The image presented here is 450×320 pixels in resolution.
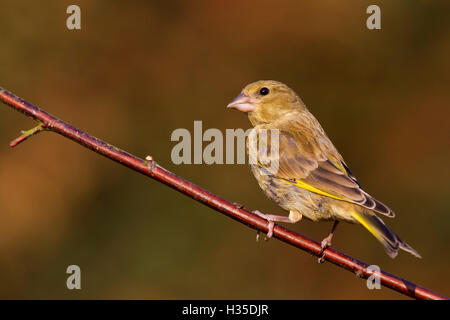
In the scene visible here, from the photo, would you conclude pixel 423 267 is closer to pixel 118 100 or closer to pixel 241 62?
pixel 241 62

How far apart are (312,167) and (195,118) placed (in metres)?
3.73

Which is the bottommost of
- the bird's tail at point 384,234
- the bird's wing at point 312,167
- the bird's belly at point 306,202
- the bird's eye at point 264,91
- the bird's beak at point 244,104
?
the bird's tail at point 384,234

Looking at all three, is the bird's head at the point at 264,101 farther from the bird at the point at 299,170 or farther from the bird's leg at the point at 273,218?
the bird's leg at the point at 273,218

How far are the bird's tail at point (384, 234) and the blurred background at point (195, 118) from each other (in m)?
3.37

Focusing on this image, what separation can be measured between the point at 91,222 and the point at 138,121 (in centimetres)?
154

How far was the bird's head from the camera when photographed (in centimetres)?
552

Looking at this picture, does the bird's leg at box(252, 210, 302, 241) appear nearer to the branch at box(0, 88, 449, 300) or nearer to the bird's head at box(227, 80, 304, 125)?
the branch at box(0, 88, 449, 300)

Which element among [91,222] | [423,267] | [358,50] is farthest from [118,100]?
[423,267]

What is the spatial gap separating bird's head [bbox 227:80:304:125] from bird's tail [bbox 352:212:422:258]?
146 centimetres

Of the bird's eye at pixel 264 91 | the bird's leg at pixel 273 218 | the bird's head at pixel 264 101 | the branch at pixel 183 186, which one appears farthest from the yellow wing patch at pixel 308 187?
the bird's eye at pixel 264 91

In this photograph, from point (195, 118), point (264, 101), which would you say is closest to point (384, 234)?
point (264, 101)

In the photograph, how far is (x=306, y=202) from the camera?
470cm

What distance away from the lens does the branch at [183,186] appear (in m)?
3.68

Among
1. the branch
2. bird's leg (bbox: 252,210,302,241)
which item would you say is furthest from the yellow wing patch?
the branch
